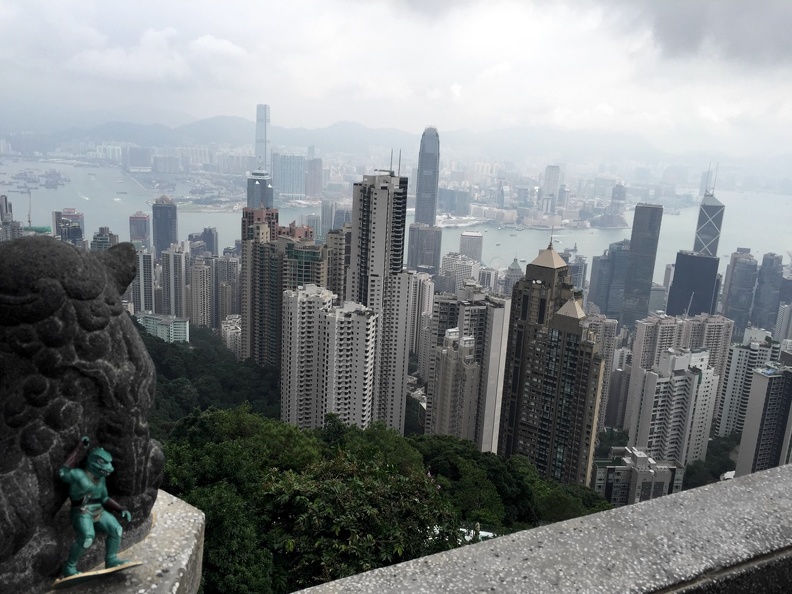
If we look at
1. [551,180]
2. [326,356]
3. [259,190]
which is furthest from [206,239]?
[551,180]

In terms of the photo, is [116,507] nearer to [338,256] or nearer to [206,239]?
[338,256]

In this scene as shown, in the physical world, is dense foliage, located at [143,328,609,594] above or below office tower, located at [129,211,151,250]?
above

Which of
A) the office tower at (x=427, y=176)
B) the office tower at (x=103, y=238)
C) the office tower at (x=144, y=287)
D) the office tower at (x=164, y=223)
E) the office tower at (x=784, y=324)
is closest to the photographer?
the office tower at (x=103, y=238)

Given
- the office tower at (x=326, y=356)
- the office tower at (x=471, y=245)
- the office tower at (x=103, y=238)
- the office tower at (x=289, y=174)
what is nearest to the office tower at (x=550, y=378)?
the office tower at (x=326, y=356)

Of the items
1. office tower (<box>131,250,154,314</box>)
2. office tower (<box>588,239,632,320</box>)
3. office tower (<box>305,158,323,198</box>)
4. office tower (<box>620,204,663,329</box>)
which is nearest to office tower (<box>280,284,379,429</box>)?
office tower (<box>131,250,154,314</box>)

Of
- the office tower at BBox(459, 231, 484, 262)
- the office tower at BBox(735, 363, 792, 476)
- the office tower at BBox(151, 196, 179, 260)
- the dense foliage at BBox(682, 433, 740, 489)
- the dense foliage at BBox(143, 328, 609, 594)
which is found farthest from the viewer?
the office tower at BBox(459, 231, 484, 262)

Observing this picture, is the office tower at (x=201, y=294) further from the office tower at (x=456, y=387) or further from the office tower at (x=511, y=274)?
the office tower at (x=456, y=387)

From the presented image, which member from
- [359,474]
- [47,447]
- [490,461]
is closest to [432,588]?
[47,447]

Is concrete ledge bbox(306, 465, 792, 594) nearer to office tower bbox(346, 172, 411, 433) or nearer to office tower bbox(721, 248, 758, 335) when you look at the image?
office tower bbox(346, 172, 411, 433)
